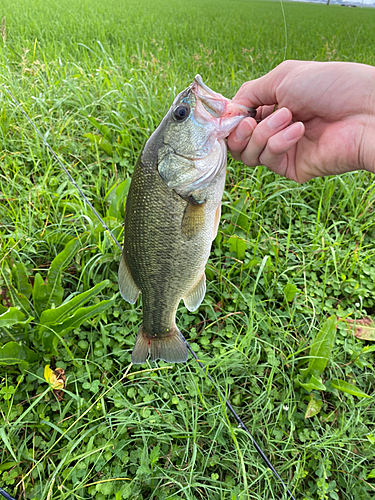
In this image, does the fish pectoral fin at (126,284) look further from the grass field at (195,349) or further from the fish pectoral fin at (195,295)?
the grass field at (195,349)

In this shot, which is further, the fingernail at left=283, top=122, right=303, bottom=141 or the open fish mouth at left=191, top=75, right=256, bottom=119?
the fingernail at left=283, top=122, right=303, bottom=141

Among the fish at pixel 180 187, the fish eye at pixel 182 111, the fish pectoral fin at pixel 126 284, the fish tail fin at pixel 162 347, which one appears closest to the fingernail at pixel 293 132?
the fish at pixel 180 187

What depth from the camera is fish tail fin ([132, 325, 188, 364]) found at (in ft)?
4.73

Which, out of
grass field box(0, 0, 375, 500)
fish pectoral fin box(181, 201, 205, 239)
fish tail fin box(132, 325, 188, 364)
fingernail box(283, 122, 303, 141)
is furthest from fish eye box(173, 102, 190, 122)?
grass field box(0, 0, 375, 500)

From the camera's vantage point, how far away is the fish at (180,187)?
1200 millimetres

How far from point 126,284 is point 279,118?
997 mm

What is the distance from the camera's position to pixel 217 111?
1.23 metres

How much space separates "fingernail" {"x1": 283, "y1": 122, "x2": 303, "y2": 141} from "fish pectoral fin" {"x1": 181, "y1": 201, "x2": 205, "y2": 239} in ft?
1.77

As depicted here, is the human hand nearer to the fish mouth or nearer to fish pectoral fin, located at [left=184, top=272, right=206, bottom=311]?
the fish mouth

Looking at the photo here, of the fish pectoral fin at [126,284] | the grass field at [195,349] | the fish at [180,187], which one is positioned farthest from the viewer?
the grass field at [195,349]

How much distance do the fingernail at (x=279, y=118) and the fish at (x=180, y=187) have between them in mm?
197

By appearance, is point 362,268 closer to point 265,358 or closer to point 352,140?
point 265,358

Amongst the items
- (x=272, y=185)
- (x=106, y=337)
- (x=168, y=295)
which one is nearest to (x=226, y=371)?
(x=106, y=337)

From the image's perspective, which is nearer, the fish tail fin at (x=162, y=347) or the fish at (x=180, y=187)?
the fish at (x=180, y=187)
